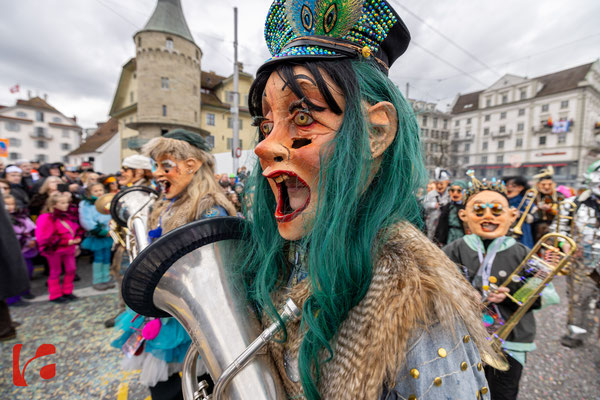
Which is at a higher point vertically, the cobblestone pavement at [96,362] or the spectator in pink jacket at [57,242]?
the spectator in pink jacket at [57,242]

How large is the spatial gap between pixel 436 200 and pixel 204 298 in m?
6.53

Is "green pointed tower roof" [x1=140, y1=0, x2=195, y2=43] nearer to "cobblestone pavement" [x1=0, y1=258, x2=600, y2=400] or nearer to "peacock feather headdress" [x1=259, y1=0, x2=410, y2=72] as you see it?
"cobblestone pavement" [x1=0, y1=258, x2=600, y2=400]

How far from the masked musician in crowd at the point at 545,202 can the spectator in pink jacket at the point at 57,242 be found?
354 inches

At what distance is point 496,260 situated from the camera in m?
2.33

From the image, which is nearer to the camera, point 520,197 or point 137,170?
point 520,197

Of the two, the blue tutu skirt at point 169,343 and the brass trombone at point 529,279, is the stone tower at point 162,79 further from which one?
the brass trombone at point 529,279

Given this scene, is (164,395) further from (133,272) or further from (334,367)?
(334,367)

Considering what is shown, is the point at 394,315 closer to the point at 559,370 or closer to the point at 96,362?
the point at 96,362

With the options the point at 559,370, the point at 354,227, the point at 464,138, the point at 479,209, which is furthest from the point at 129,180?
the point at 464,138

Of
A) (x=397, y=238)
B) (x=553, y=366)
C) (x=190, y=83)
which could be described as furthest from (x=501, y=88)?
(x=397, y=238)

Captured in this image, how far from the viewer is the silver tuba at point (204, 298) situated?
916mm

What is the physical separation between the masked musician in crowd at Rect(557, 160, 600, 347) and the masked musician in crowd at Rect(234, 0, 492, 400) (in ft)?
13.4

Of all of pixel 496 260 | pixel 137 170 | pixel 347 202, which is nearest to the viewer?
pixel 347 202

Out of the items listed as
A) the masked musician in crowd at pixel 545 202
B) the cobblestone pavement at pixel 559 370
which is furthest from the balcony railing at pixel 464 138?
the cobblestone pavement at pixel 559 370
